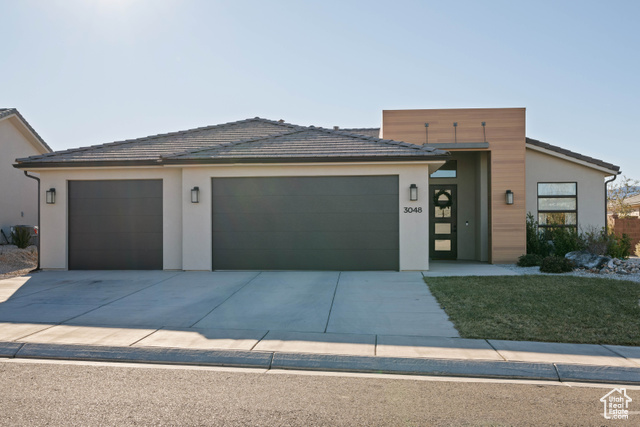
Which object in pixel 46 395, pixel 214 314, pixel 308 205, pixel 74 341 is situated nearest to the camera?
pixel 46 395

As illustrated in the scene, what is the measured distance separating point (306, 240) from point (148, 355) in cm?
692

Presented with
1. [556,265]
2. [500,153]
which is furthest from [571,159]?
[556,265]

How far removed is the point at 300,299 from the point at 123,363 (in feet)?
12.3

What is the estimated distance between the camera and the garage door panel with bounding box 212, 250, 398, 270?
11992mm

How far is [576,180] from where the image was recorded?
14.8 metres

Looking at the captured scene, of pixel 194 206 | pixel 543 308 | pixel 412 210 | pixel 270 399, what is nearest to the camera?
pixel 270 399

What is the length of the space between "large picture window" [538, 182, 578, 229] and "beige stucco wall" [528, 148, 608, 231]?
0.46 ft

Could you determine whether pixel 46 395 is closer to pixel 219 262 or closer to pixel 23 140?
pixel 219 262

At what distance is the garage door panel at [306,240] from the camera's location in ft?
39.4

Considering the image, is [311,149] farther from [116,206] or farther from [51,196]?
[51,196]

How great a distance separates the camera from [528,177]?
14.8 m

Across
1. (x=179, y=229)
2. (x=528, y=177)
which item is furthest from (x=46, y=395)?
(x=528, y=177)

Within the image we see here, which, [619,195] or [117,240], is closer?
[117,240]

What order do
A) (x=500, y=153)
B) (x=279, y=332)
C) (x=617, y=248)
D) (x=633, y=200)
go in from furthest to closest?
(x=633, y=200), (x=500, y=153), (x=617, y=248), (x=279, y=332)
